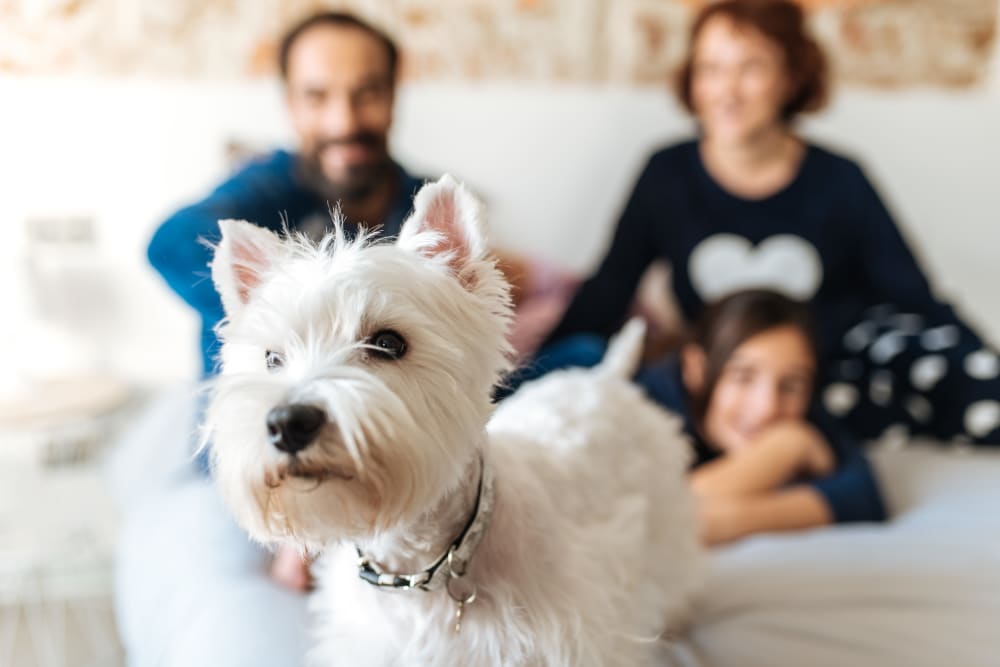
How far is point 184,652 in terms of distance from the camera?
1.23 metres

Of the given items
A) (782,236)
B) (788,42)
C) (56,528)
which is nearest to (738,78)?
(788,42)

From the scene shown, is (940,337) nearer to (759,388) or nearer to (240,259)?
(759,388)

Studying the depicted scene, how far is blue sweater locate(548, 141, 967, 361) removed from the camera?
2.27 metres

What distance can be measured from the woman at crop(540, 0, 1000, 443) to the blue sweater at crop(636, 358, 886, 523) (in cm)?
30

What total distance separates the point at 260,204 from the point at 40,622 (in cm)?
128

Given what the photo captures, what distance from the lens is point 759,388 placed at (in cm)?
190

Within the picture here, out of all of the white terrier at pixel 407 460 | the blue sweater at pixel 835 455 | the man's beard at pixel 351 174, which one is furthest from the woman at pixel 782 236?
the white terrier at pixel 407 460

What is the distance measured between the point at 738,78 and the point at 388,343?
5.83 feet

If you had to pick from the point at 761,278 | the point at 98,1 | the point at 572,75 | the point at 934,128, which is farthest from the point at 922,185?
the point at 98,1

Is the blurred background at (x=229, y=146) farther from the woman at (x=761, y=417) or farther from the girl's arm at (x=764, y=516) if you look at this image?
the girl's arm at (x=764, y=516)

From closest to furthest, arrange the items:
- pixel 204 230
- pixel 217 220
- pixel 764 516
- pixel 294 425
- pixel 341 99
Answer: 1. pixel 294 425
2. pixel 217 220
3. pixel 204 230
4. pixel 764 516
5. pixel 341 99

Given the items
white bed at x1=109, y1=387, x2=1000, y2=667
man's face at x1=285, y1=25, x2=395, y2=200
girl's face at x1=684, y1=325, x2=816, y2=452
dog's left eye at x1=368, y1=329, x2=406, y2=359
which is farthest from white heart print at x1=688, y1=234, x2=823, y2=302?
dog's left eye at x1=368, y1=329, x2=406, y2=359

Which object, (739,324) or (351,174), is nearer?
(351,174)

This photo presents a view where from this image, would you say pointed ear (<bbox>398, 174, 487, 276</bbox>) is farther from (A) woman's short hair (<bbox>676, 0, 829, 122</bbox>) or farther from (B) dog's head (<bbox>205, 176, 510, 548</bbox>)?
(A) woman's short hair (<bbox>676, 0, 829, 122</bbox>)
